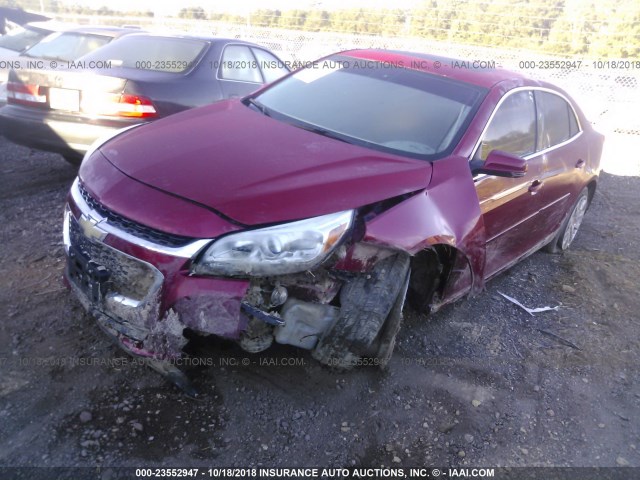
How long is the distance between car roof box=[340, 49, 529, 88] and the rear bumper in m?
2.17

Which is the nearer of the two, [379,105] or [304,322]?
[304,322]

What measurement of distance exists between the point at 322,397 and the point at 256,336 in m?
0.55

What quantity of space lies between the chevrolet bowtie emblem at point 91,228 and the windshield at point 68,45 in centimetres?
469

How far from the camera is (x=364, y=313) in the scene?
2.44 meters

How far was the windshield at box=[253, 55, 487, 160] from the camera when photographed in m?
3.07

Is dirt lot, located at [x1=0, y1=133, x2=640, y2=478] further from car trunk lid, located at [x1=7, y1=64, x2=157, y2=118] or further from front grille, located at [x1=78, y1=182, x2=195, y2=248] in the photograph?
car trunk lid, located at [x1=7, y1=64, x2=157, y2=118]

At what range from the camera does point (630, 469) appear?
2533 mm

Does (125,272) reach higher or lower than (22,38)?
lower

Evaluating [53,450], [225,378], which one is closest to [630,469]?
[225,378]

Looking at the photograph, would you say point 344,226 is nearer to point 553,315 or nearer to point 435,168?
point 435,168

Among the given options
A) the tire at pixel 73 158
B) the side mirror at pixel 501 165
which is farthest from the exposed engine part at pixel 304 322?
the tire at pixel 73 158

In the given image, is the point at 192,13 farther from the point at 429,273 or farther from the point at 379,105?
the point at 429,273

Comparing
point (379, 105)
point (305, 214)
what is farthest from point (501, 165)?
point (305, 214)

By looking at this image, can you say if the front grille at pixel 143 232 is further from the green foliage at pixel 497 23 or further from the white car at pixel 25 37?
the green foliage at pixel 497 23
